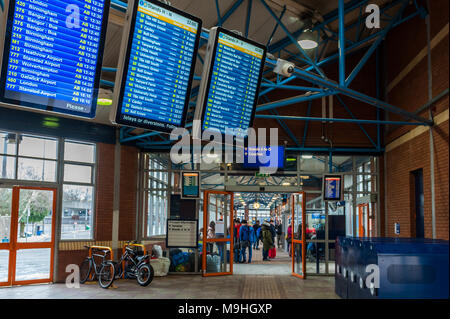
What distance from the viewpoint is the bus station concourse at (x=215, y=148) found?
396cm

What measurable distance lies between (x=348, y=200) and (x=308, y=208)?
47.6 inches

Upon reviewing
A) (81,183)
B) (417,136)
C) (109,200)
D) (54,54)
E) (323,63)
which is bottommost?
(109,200)

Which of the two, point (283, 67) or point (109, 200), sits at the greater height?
point (283, 67)

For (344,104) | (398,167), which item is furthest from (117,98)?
(344,104)

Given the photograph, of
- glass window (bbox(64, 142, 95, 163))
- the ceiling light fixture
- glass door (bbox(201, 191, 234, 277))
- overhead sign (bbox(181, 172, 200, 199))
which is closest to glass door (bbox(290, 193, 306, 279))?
glass door (bbox(201, 191, 234, 277))

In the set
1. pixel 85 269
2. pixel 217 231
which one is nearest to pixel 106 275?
pixel 85 269

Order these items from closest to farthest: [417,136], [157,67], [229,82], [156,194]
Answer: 1. [157,67]
2. [229,82]
3. [417,136]
4. [156,194]

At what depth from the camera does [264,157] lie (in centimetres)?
1203

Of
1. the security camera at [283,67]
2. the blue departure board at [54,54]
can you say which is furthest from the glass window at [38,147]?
the blue departure board at [54,54]

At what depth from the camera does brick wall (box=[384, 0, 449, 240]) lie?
7.88 meters

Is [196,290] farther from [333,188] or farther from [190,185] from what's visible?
[333,188]

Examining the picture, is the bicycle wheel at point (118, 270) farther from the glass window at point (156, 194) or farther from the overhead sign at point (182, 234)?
the glass window at point (156, 194)

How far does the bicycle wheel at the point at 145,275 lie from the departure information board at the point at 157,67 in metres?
6.65

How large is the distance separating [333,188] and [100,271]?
6346 millimetres
